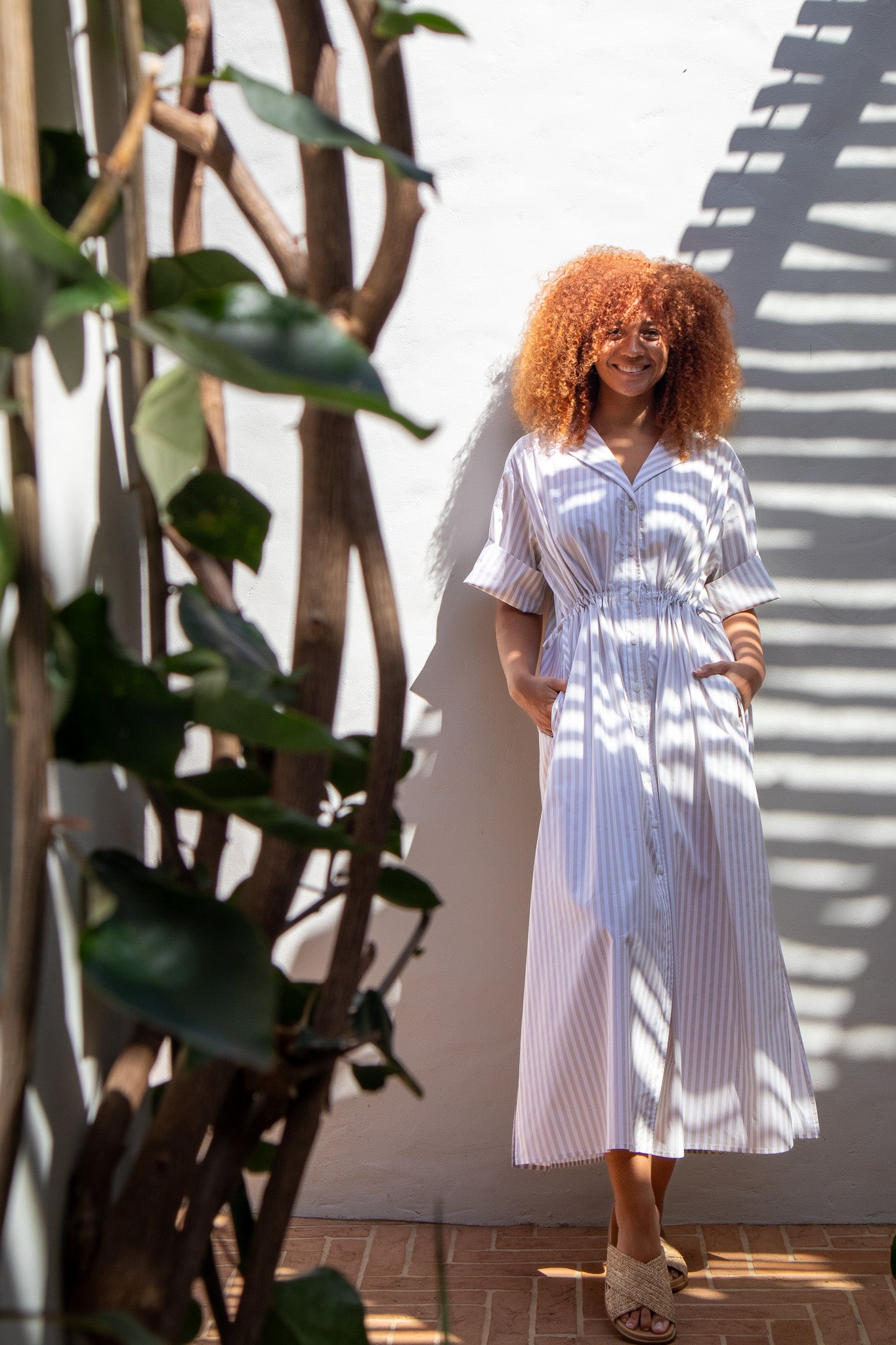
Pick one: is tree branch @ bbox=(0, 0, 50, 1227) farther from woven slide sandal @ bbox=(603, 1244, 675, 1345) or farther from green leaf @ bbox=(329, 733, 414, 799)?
woven slide sandal @ bbox=(603, 1244, 675, 1345)

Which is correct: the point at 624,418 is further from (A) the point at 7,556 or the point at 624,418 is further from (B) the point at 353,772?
(A) the point at 7,556

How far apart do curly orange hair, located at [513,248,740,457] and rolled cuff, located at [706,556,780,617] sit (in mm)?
291

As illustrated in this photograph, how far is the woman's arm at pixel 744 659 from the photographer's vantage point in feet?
8.11

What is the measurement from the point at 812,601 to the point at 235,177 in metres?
2.12

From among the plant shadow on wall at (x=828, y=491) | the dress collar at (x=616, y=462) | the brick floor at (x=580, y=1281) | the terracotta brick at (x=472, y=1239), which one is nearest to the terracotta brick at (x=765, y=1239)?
the brick floor at (x=580, y=1281)

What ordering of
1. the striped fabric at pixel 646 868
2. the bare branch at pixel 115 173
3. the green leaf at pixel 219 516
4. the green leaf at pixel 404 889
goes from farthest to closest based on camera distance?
the striped fabric at pixel 646 868 < the green leaf at pixel 404 889 < the green leaf at pixel 219 516 < the bare branch at pixel 115 173

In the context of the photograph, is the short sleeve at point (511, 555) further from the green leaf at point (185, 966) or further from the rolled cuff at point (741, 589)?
the green leaf at point (185, 966)

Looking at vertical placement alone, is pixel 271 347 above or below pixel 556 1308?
above

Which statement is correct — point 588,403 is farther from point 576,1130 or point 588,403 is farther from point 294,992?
point 294,992

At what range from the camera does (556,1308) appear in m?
2.46

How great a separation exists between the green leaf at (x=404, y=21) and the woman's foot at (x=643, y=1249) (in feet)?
7.24

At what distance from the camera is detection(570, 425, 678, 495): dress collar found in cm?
249

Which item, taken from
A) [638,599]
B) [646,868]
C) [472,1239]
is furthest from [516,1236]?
[638,599]

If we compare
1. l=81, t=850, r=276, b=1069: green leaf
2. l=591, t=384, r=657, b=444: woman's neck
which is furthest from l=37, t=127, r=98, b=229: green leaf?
l=591, t=384, r=657, b=444: woman's neck
